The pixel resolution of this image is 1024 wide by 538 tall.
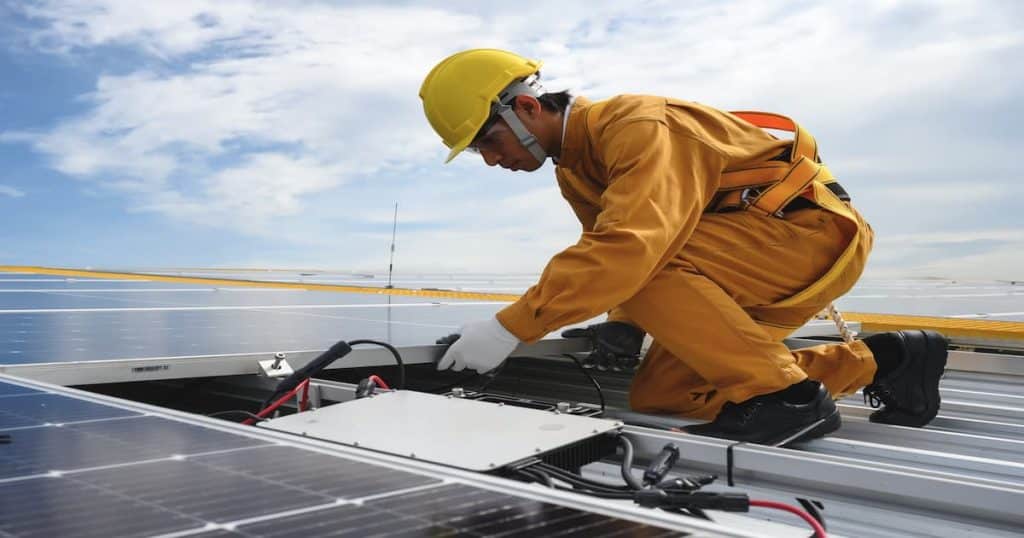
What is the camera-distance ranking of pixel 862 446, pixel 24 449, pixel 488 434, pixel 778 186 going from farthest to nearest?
pixel 778 186
pixel 862 446
pixel 488 434
pixel 24 449

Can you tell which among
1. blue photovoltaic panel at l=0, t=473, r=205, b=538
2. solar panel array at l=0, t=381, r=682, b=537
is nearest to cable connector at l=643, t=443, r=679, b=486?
solar panel array at l=0, t=381, r=682, b=537

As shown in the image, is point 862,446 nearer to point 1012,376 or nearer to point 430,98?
point 430,98

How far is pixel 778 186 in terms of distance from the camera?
299cm

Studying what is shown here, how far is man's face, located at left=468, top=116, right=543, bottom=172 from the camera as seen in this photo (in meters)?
3.08

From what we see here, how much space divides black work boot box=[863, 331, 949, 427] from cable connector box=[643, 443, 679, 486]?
1702 mm

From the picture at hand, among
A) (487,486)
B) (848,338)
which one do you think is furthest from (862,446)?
(487,486)

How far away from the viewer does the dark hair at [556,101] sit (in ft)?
10.3

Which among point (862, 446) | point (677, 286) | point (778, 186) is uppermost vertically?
point (778, 186)

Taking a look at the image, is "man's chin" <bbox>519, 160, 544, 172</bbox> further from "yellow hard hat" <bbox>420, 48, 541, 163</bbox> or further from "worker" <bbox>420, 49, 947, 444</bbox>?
"yellow hard hat" <bbox>420, 48, 541, 163</bbox>

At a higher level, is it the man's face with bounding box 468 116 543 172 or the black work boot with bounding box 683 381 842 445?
the man's face with bounding box 468 116 543 172

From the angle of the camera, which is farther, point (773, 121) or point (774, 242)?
point (773, 121)

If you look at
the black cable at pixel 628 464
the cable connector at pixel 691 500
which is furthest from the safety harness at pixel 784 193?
the cable connector at pixel 691 500

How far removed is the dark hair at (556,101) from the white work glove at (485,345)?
834mm

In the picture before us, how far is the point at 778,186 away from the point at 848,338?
904 mm
